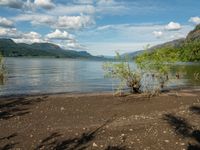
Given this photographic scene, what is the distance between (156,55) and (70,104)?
857 cm

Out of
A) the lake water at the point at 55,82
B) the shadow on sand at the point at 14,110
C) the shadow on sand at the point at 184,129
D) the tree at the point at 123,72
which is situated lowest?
the lake water at the point at 55,82

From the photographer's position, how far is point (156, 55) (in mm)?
26328

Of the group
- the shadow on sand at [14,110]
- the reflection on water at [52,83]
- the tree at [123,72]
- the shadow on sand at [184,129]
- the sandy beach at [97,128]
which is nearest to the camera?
the shadow on sand at [184,129]

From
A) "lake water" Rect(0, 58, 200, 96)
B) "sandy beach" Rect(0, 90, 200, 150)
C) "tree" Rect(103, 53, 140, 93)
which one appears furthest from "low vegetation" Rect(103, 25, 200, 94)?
"lake water" Rect(0, 58, 200, 96)

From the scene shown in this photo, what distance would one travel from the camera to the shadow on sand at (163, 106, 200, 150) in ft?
37.6

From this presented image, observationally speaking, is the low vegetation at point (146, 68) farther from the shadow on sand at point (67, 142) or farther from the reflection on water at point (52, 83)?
the shadow on sand at point (67, 142)

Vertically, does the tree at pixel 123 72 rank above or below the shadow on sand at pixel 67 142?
above

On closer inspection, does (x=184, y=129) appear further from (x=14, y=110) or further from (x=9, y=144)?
(x=14, y=110)

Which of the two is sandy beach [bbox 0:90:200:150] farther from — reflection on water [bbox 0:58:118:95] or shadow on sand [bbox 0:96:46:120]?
reflection on water [bbox 0:58:118:95]

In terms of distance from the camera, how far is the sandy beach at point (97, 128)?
11711mm

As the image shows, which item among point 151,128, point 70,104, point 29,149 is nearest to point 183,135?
point 151,128

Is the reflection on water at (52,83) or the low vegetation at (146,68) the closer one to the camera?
the low vegetation at (146,68)

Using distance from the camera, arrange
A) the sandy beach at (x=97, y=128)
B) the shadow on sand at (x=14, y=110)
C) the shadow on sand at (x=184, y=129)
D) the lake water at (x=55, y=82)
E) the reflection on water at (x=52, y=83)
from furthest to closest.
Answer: the reflection on water at (x=52, y=83), the lake water at (x=55, y=82), the shadow on sand at (x=14, y=110), the sandy beach at (x=97, y=128), the shadow on sand at (x=184, y=129)

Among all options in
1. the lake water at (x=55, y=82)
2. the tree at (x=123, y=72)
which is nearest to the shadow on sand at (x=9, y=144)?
the tree at (x=123, y=72)
